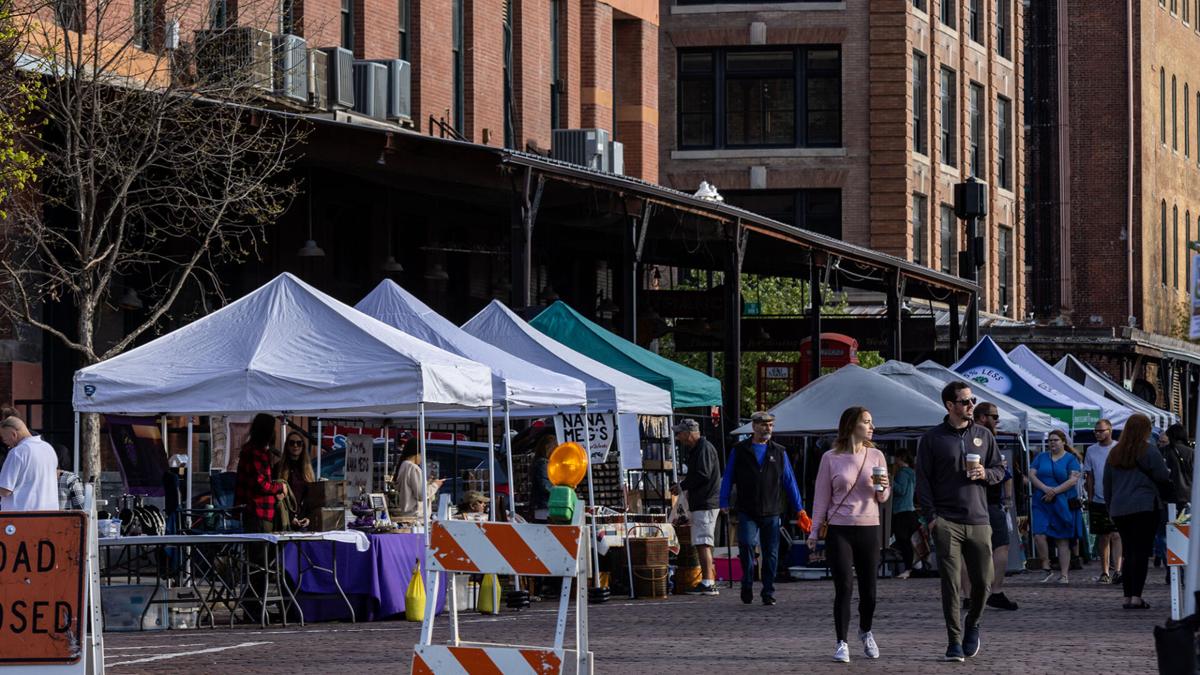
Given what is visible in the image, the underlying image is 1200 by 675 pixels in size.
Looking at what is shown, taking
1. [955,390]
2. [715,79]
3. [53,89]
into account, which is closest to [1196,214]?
[715,79]

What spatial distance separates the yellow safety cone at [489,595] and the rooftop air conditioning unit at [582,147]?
19.0 meters

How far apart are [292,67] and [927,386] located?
9.19 m

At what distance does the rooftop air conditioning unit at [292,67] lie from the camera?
2897cm

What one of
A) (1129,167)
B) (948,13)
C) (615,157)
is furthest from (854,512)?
(1129,167)

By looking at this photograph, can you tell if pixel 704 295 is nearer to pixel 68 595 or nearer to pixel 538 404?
pixel 538 404

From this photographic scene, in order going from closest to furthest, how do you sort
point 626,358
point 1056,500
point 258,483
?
point 258,483, point 626,358, point 1056,500

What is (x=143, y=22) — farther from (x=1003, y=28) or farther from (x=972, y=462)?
(x=1003, y=28)

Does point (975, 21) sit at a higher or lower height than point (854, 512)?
higher

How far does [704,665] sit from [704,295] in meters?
22.8

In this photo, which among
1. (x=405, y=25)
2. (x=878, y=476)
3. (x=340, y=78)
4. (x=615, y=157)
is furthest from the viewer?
(x=615, y=157)

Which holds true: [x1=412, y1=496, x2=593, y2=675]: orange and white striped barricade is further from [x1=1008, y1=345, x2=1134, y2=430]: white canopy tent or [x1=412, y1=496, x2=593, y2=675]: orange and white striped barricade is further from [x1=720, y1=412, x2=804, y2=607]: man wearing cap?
[x1=1008, y1=345, x2=1134, y2=430]: white canopy tent

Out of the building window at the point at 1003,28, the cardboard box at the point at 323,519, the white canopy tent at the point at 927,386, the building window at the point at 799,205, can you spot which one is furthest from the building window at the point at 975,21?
the cardboard box at the point at 323,519

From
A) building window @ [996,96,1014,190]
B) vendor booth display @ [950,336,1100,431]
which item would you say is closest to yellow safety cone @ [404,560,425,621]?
vendor booth display @ [950,336,1100,431]

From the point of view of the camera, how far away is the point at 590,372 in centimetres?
2375
